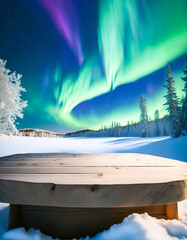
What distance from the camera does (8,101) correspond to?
6.37 m

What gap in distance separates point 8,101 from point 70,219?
7.36m

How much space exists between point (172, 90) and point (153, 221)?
13.6m

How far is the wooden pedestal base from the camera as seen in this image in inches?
35.7

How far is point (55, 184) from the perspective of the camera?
Answer: 2.08 feet

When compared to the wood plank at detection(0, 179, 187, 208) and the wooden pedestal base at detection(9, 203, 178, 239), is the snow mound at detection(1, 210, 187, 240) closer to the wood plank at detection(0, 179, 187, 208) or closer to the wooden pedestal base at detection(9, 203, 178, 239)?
the wooden pedestal base at detection(9, 203, 178, 239)

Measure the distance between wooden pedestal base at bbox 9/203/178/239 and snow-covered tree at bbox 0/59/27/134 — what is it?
664 cm

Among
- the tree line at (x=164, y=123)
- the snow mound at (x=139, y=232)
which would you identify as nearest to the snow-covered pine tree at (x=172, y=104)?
the tree line at (x=164, y=123)

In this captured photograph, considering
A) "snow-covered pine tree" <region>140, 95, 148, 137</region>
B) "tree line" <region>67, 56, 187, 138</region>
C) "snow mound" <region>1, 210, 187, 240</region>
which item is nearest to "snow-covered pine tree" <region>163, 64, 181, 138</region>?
"tree line" <region>67, 56, 187, 138</region>

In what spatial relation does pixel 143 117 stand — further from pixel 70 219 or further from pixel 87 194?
pixel 87 194

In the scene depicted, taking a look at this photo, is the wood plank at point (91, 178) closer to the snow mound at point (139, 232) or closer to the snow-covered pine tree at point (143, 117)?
the snow mound at point (139, 232)

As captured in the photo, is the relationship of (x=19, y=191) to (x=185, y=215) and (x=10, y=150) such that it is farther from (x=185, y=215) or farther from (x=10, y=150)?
A: (x=10, y=150)

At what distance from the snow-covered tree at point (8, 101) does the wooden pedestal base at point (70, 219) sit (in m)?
6.64

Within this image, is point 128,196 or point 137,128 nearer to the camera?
point 128,196

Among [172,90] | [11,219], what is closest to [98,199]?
[11,219]
